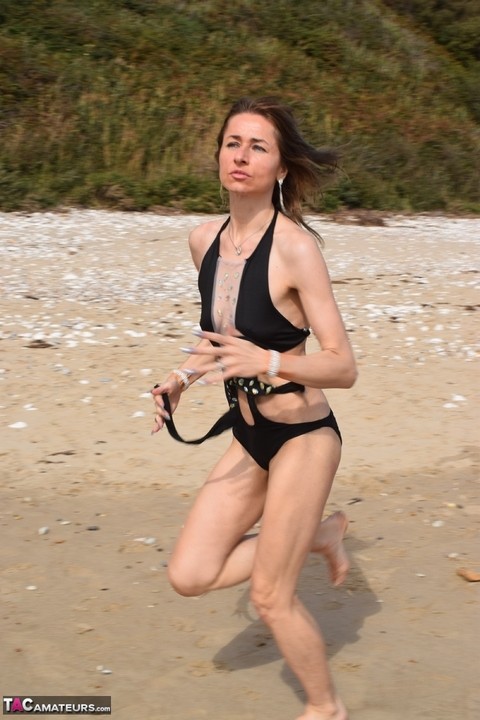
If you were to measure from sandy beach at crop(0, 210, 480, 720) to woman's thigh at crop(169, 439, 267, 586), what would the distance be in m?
0.56

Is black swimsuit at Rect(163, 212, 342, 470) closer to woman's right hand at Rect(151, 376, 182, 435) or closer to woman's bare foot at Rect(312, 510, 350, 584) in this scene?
woman's right hand at Rect(151, 376, 182, 435)

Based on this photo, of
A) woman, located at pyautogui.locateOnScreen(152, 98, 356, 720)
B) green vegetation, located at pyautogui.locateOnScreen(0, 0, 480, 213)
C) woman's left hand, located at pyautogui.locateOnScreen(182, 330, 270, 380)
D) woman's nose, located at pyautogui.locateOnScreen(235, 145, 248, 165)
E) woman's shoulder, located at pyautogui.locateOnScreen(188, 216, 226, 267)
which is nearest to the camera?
woman's left hand, located at pyautogui.locateOnScreen(182, 330, 270, 380)

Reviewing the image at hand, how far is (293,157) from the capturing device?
366 cm

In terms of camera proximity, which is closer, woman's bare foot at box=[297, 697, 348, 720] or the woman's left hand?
the woman's left hand

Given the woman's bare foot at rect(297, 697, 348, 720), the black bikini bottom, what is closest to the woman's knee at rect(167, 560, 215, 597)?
the black bikini bottom

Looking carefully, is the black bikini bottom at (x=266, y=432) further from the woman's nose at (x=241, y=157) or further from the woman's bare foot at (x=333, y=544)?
the woman's nose at (x=241, y=157)

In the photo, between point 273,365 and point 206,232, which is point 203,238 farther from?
point 273,365

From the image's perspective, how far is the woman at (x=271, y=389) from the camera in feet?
11.2

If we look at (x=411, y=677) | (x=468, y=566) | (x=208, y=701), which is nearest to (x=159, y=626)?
(x=208, y=701)

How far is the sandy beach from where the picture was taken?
4039 millimetres

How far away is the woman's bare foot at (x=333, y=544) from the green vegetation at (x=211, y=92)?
346 inches

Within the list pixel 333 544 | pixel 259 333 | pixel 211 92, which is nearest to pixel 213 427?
pixel 259 333

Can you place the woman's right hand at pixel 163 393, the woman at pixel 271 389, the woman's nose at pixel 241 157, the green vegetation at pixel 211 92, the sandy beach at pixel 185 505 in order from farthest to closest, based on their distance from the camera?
the green vegetation at pixel 211 92 < the sandy beach at pixel 185 505 < the woman's right hand at pixel 163 393 < the woman's nose at pixel 241 157 < the woman at pixel 271 389

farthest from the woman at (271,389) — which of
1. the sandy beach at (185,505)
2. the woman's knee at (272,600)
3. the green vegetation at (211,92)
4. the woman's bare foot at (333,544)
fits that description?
the green vegetation at (211,92)
